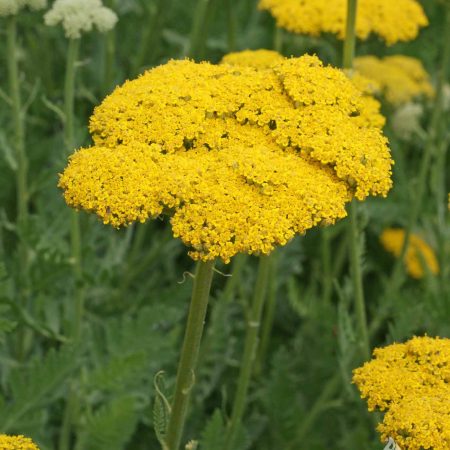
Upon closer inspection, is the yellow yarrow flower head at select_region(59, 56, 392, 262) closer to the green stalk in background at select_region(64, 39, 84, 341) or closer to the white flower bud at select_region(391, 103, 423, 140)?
the green stalk in background at select_region(64, 39, 84, 341)

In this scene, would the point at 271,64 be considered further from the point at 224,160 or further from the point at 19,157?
the point at 19,157

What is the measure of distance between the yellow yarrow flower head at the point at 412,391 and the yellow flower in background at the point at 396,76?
2.48 metres

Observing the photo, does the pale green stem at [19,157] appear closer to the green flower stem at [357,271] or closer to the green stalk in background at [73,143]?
the green stalk in background at [73,143]

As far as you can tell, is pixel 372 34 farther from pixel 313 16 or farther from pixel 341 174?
pixel 341 174

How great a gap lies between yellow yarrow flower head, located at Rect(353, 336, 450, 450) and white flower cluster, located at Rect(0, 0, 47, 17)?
2101 mm

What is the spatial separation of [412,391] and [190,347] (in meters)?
0.75

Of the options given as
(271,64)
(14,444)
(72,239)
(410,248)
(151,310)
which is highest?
(410,248)

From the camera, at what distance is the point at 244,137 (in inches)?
134

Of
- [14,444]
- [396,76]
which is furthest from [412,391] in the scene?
[396,76]

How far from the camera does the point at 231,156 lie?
10.7 feet

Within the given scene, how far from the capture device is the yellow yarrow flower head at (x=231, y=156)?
9.95 ft

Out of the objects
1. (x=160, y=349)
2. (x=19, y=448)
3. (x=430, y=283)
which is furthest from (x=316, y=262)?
(x=19, y=448)

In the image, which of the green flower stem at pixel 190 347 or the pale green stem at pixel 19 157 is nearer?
the green flower stem at pixel 190 347

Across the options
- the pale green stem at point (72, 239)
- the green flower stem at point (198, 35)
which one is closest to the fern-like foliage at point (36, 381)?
the pale green stem at point (72, 239)
